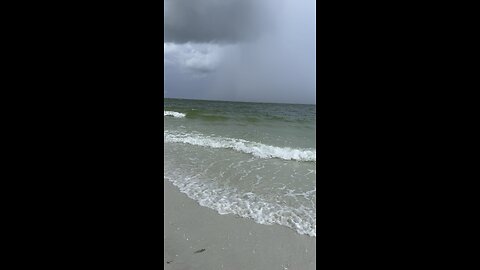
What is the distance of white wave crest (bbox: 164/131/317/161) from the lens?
966cm

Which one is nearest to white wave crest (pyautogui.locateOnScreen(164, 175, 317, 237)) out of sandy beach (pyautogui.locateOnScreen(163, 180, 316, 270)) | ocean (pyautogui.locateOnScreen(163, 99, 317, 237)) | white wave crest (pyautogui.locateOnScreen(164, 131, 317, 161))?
ocean (pyautogui.locateOnScreen(163, 99, 317, 237))

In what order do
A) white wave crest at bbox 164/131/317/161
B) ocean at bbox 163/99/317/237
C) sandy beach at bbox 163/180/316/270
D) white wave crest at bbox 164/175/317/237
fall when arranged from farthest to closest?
white wave crest at bbox 164/131/317/161
ocean at bbox 163/99/317/237
white wave crest at bbox 164/175/317/237
sandy beach at bbox 163/180/316/270

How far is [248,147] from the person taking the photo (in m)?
10.7

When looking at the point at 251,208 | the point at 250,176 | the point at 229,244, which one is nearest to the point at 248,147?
the point at 250,176

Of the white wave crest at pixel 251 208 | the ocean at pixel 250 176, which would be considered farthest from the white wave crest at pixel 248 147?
the white wave crest at pixel 251 208

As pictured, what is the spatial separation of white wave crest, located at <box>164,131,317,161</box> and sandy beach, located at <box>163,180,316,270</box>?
5273 millimetres

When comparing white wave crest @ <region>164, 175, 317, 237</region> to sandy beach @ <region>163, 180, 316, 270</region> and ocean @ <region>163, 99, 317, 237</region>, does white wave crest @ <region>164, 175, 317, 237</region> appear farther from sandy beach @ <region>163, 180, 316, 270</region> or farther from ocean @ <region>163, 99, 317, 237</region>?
sandy beach @ <region>163, 180, 316, 270</region>

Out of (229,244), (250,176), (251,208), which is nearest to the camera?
(229,244)

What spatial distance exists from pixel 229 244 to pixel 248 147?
7.12 m

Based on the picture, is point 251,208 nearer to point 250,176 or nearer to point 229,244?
point 229,244
